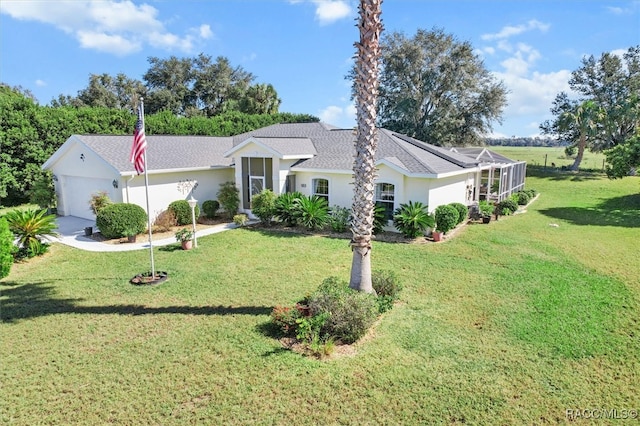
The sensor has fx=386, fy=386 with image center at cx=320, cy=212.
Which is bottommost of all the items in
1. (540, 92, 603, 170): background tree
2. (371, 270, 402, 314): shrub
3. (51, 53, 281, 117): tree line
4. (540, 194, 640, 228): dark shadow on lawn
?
(371, 270, 402, 314): shrub

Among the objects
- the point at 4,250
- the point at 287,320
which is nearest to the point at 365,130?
the point at 287,320

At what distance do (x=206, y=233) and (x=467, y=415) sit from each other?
46.1 feet

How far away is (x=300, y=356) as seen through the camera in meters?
7.24

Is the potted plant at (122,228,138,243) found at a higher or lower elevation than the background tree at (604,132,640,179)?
lower

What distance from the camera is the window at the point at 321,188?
19281mm

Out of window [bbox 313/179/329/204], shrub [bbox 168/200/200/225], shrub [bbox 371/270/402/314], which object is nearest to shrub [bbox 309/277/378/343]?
shrub [bbox 371/270/402/314]

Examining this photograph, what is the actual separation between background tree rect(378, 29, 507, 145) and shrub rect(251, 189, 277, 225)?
91.4 feet

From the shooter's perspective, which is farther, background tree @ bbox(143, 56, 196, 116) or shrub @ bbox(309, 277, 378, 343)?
background tree @ bbox(143, 56, 196, 116)

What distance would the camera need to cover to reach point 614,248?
14.9 meters

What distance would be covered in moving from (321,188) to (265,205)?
301 cm

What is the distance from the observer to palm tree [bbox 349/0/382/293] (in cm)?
843

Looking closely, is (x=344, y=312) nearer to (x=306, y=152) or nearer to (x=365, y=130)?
(x=365, y=130)

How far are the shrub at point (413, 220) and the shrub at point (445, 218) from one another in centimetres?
33

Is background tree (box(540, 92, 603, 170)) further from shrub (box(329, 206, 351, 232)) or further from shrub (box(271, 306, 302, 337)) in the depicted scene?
shrub (box(271, 306, 302, 337))
